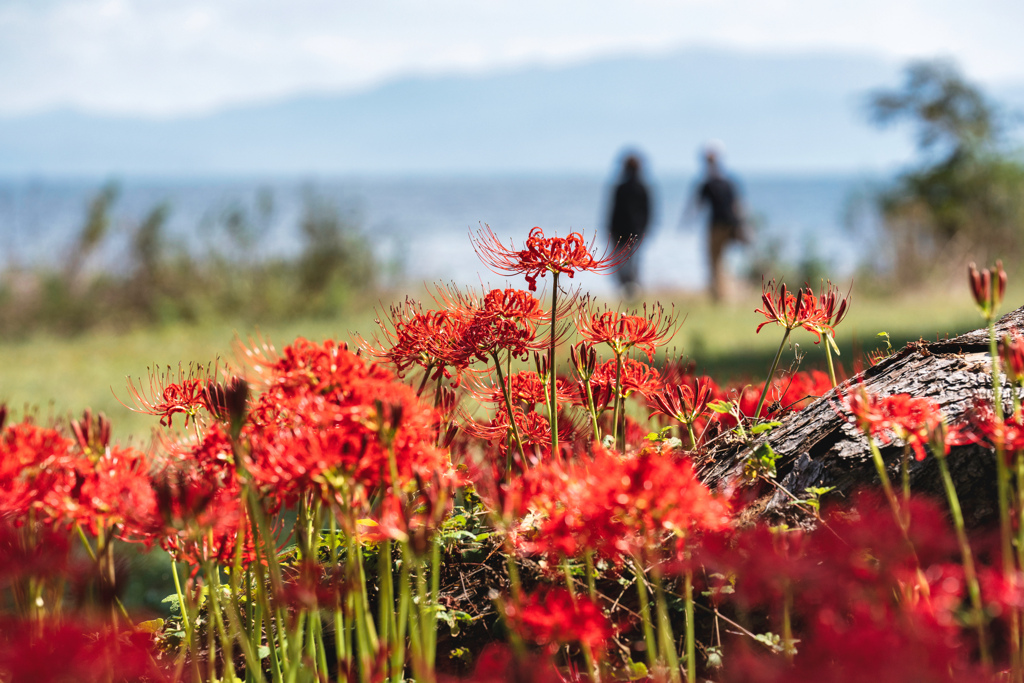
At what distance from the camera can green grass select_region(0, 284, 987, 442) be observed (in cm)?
779

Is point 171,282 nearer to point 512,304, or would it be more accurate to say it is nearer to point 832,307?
point 512,304

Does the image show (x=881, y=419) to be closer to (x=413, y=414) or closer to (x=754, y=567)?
(x=754, y=567)

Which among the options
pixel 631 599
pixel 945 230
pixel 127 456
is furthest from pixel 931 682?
pixel 945 230

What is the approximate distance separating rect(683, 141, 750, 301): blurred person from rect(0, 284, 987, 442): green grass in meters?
0.99

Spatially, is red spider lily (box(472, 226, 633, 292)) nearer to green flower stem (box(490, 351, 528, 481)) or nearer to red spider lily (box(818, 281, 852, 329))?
green flower stem (box(490, 351, 528, 481))

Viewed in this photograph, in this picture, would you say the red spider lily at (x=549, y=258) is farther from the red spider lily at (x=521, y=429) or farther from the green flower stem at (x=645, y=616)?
the green flower stem at (x=645, y=616)

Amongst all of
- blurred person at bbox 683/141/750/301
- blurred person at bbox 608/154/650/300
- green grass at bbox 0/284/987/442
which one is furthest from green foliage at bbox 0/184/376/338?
blurred person at bbox 683/141/750/301

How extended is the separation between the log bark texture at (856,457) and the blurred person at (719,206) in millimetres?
11241

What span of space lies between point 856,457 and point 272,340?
6833 mm

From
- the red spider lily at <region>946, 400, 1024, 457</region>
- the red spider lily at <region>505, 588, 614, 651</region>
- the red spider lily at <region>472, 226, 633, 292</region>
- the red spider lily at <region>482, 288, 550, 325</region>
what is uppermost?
the red spider lily at <region>472, 226, 633, 292</region>

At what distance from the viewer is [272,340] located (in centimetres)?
809

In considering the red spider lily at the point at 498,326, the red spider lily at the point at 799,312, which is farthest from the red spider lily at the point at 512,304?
the red spider lily at the point at 799,312

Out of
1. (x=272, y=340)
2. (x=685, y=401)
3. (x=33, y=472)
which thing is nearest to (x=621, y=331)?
(x=685, y=401)

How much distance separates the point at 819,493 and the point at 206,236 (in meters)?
11.8
